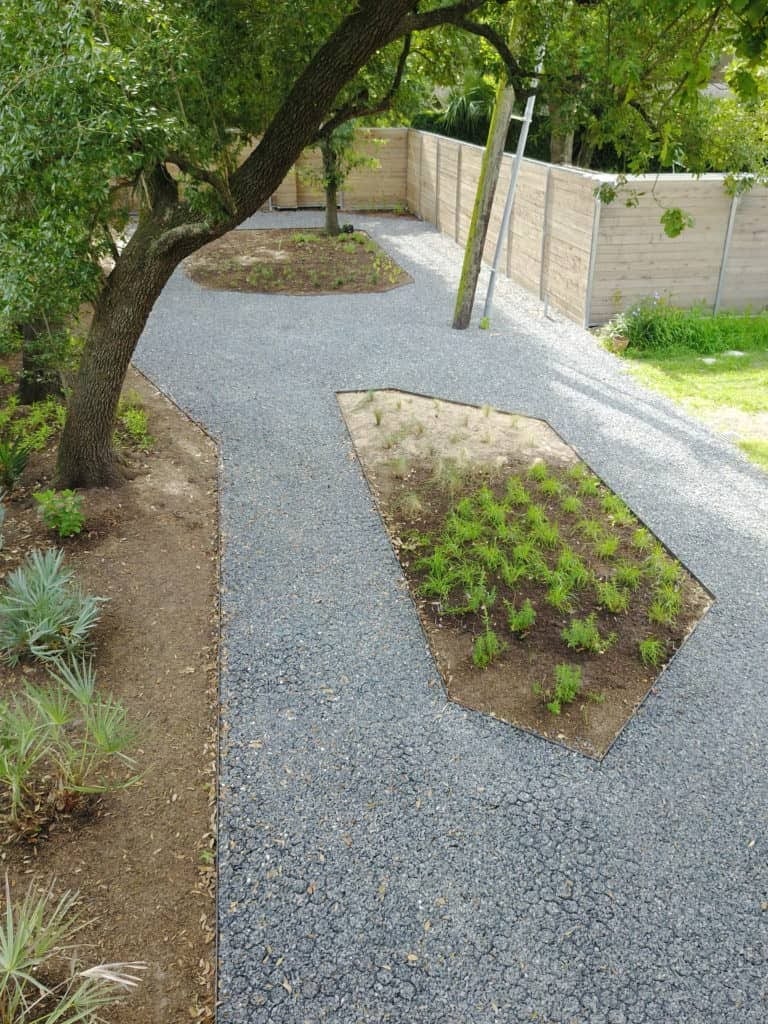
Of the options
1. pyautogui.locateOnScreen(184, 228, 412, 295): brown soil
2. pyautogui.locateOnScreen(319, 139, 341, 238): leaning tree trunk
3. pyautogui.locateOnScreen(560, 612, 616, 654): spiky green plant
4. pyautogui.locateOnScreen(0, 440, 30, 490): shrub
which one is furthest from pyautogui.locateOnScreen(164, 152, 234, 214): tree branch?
pyautogui.locateOnScreen(319, 139, 341, 238): leaning tree trunk

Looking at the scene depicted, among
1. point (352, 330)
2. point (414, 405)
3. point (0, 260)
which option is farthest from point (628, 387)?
point (0, 260)

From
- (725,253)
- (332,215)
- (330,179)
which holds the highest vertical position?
(330,179)

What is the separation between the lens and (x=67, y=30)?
3.28 metres

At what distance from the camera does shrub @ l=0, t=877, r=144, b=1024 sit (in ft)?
7.47

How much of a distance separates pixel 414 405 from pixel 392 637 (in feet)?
12.0

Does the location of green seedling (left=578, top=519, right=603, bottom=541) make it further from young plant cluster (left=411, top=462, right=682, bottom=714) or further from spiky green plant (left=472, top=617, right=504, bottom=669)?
spiky green plant (left=472, top=617, right=504, bottom=669)

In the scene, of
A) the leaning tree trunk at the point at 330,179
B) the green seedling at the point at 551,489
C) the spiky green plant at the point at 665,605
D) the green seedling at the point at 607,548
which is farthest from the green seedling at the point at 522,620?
the leaning tree trunk at the point at 330,179

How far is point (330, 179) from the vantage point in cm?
1291

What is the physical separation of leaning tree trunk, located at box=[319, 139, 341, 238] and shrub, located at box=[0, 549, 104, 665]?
9.28 m

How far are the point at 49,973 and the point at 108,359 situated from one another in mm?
3948

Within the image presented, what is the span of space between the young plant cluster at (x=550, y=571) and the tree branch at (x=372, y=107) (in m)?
2.81

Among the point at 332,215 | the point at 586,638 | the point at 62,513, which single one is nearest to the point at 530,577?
the point at 586,638

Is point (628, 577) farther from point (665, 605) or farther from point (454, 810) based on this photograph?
point (454, 810)

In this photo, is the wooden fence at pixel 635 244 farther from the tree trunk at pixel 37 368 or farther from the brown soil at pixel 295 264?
the tree trunk at pixel 37 368
